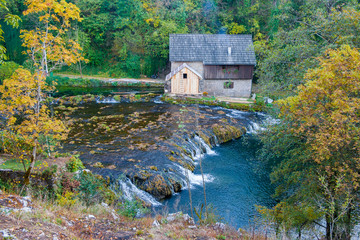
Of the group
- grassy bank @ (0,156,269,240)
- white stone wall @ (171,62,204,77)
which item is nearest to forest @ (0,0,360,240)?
grassy bank @ (0,156,269,240)

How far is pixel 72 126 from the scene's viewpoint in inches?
808

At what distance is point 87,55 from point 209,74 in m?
21.5

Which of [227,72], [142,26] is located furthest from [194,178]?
[142,26]

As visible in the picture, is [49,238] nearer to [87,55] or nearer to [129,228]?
[129,228]

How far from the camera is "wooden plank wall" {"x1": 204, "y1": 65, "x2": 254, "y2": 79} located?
29.5 metres

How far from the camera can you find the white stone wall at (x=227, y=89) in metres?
30.0

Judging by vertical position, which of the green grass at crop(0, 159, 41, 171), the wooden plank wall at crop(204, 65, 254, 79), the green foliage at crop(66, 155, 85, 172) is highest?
the wooden plank wall at crop(204, 65, 254, 79)

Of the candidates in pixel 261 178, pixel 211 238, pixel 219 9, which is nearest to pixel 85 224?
pixel 211 238

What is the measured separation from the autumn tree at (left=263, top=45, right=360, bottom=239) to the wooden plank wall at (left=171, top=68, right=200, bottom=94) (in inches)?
765

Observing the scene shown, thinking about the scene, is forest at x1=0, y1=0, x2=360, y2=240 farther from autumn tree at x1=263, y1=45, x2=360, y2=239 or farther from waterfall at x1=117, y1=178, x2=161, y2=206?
waterfall at x1=117, y1=178, x2=161, y2=206

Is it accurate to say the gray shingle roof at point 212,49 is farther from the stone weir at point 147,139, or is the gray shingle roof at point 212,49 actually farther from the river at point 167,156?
the river at point 167,156

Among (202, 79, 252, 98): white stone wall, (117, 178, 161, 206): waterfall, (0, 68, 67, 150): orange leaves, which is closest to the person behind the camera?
(0, 68, 67, 150): orange leaves

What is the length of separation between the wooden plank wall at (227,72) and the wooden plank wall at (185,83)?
162cm

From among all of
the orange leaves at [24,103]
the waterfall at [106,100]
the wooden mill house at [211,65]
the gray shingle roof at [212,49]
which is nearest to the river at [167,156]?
the waterfall at [106,100]
